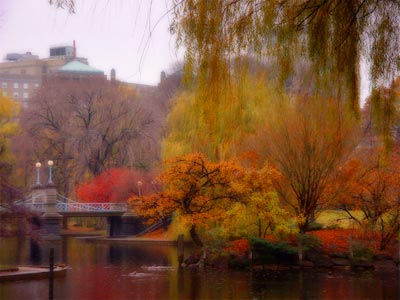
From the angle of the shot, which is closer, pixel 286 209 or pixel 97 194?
pixel 286 209

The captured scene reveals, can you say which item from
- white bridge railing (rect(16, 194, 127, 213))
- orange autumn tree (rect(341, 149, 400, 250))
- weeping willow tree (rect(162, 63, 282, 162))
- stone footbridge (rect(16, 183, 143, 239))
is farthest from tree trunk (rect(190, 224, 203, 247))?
white bridge railing (rect(16, 194, 127, 213))

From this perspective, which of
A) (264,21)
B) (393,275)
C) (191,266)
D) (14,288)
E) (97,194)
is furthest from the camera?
(97,194)

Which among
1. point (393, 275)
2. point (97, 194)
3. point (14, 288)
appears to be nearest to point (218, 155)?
point (393, 275)

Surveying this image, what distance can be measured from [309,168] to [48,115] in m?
32.1

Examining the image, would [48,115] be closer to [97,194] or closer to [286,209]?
[97,194]

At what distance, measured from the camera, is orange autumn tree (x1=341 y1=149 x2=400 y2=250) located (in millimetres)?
30734

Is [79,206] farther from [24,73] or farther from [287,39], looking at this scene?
[24,73]

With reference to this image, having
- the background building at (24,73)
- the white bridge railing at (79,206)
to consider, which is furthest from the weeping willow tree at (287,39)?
the background building at (24,73)

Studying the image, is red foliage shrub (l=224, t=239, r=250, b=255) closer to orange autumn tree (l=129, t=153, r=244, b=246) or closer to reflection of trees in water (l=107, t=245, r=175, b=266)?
orange autumn tree (l=129, t=153, r=244, b=246)

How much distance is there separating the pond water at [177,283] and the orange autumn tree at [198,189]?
246cm

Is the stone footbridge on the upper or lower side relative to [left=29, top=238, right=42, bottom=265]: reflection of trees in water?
upper

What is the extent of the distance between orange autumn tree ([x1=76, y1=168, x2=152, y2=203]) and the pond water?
19008 millimetres

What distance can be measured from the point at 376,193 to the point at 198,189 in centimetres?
746

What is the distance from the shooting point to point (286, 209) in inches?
1272
